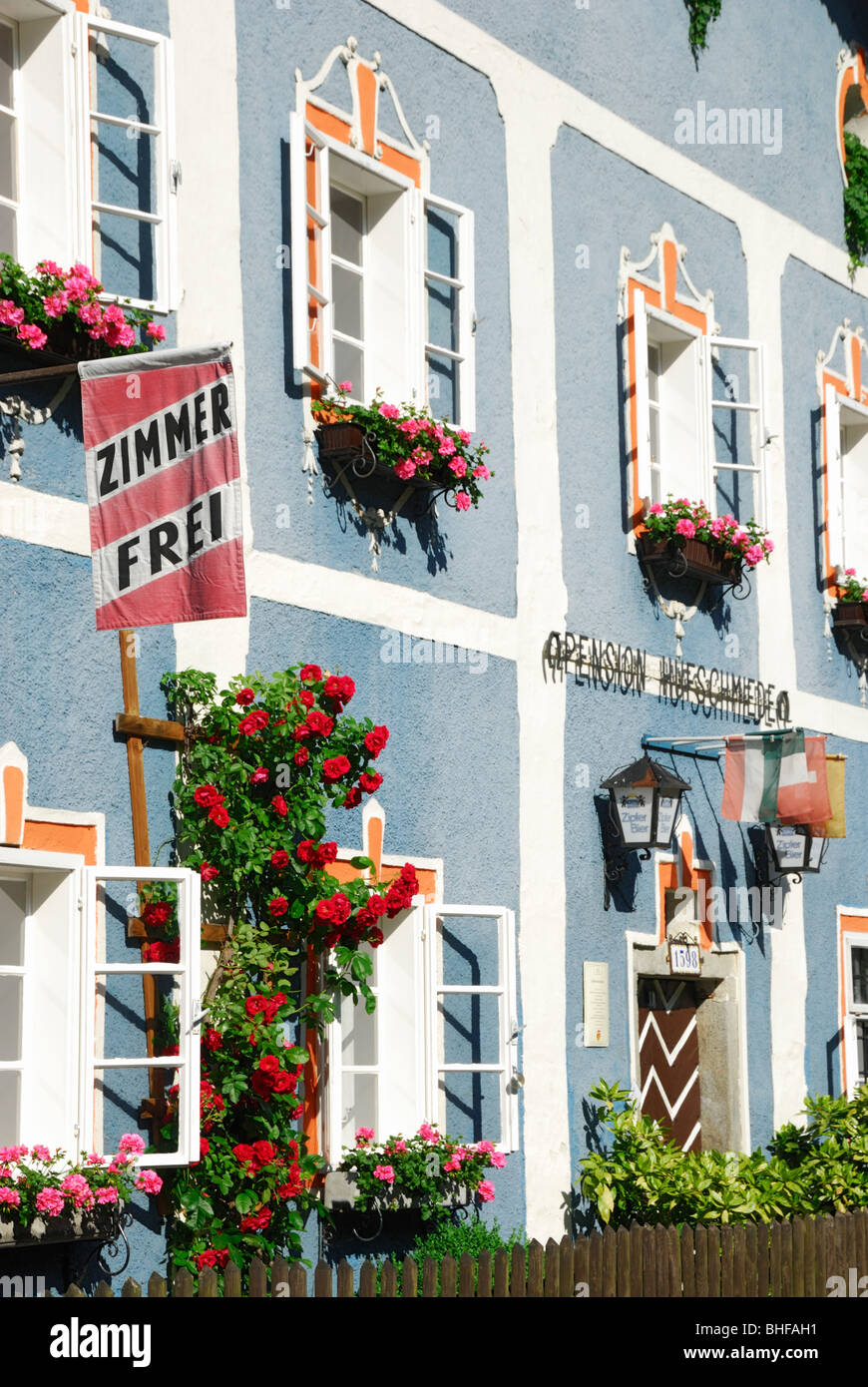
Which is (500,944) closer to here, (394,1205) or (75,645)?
(394,1205)

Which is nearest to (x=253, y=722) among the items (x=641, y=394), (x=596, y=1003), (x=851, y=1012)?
(x=596, y=1003)

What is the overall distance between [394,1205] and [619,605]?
3.75 metres

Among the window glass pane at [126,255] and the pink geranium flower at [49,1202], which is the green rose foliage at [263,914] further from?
the window glass pane at [126,255]

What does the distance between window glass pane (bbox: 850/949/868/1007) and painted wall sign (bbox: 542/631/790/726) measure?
1.72 metres

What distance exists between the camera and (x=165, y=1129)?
7941 mm

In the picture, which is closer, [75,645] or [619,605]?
[75,645]

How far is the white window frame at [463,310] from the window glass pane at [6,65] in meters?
2.46

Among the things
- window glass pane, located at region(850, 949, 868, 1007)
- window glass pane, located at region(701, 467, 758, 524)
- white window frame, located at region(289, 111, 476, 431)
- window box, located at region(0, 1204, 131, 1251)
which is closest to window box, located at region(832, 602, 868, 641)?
window glass pane, located at region(701, 467, 758, 524)
